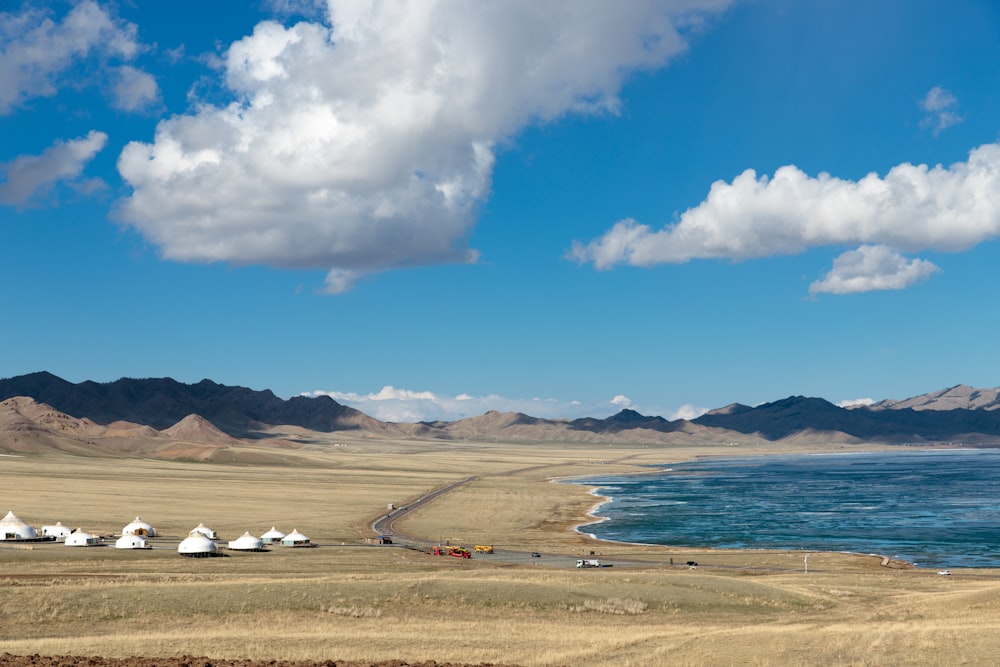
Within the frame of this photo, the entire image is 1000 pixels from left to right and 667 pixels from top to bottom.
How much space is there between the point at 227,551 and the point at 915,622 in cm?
7618

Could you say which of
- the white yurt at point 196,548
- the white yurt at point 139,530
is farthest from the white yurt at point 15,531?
the white yurt at point 196,548

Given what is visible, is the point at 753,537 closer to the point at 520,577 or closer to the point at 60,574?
the point at 520,577

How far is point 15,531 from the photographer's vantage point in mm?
117812

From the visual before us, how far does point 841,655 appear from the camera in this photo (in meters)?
Result: 49.7

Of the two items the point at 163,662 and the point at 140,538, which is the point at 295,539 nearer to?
the point at 140,538

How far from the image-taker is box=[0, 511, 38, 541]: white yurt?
4609 inches

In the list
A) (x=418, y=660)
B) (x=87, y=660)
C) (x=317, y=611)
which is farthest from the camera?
(x=317, y=611)

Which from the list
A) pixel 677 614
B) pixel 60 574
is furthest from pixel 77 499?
pixel 677 614

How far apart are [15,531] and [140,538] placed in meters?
18.8

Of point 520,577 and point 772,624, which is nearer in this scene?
point 772,624

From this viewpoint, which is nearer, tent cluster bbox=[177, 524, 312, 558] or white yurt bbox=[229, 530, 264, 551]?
tent cluster bbox=[177, 524, 312, 558]

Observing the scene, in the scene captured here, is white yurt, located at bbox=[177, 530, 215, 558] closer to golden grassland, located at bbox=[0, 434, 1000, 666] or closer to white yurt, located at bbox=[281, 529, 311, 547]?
golden grassland, located at bbox=[0, 434, 1000, 666]

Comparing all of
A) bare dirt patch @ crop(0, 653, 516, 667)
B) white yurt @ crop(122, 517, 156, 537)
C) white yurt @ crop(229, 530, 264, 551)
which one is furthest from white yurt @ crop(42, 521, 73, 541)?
bare dirt patch @ crop(0, 653, 516, 667)

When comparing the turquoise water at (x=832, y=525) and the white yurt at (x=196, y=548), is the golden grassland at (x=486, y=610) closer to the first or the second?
the white yurt at (x=196, y=548)
